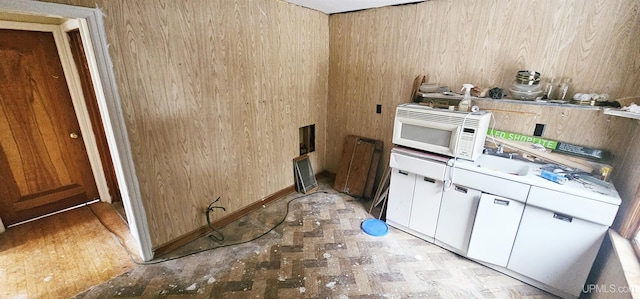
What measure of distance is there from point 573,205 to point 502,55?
4.36ft

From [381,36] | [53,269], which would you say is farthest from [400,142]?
[53,269]

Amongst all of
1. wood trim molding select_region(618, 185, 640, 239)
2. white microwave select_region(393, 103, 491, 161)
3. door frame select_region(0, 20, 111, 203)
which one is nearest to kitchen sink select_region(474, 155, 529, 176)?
white microwave select_region(393, 103, 491, 161)

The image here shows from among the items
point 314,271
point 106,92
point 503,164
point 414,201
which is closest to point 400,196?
Answer: point 414,201

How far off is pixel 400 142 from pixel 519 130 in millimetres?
1030

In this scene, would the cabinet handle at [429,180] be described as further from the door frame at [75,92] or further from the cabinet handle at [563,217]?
the door frame at [75,92]

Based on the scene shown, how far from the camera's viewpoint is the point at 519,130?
223cm

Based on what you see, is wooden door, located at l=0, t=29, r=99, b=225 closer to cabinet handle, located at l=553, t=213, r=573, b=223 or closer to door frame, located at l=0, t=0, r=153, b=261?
door frame, located at l=0, t=0, r=153, b=261

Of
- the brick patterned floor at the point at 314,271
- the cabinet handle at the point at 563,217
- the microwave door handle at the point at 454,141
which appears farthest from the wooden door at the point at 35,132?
the cabinet handle at the point at 563,217

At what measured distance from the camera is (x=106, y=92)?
1689mm

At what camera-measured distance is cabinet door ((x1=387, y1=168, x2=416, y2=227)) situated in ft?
7.97

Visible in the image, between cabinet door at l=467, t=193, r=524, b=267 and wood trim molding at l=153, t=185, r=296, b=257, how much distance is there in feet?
6.95

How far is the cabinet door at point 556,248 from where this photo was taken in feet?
5.43

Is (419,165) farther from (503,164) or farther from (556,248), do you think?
(556,248)

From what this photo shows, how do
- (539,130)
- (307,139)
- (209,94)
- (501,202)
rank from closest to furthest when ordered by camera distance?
(501,202) → (539,130) → (209,94) → (307,139)
